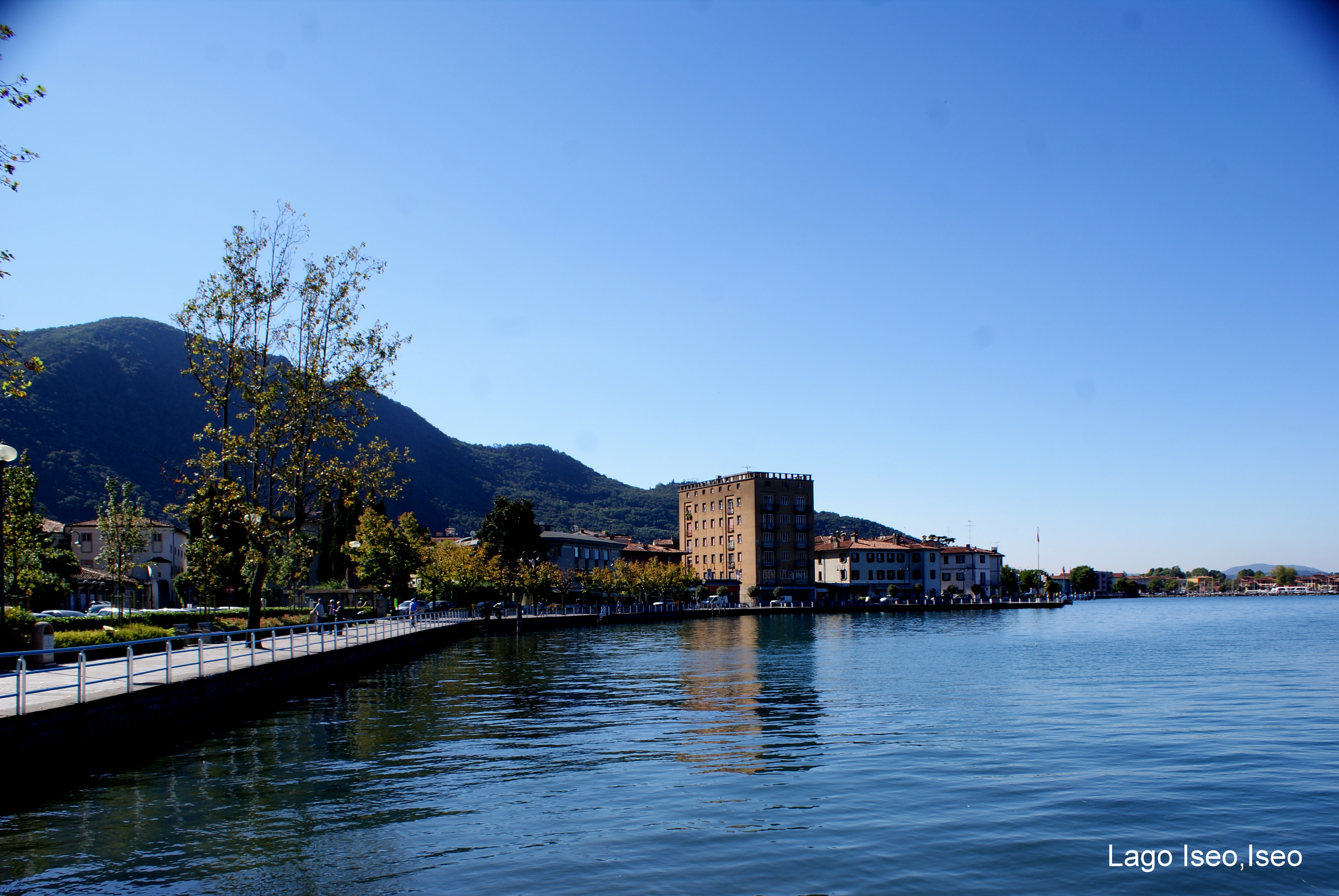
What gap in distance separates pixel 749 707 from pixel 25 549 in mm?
38827

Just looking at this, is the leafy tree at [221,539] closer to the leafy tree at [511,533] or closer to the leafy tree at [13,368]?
the leafy tree at [13,368]

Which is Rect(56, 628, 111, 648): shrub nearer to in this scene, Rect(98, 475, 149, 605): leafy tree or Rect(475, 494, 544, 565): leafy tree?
Rect(98, 475, 149, 605): leafy tree

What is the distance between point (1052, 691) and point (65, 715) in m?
28.2

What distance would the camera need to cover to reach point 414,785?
15398 mm

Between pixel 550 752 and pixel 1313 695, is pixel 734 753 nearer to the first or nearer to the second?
pixel 550 752

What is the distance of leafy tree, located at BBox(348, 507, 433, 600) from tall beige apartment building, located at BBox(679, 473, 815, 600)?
74678 millimetres

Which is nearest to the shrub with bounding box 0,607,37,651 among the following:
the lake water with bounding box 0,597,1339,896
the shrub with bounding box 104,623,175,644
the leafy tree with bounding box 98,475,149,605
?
the shrub with bounding box 104,623,175,644

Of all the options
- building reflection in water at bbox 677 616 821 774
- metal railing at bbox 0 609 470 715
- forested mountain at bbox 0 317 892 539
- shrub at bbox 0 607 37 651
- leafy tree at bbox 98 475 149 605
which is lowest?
building reflection in water at bbox 677 616 821 774

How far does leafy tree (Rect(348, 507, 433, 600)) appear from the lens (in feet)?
221

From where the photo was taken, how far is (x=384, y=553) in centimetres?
6731

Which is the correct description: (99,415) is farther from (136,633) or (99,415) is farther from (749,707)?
(749,707)

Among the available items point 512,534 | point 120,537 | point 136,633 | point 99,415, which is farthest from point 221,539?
point 99,415

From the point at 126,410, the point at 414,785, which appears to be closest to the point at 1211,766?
the point at 414,785

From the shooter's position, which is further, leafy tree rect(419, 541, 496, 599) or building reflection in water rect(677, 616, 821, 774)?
leafy tree rect(419, 541, 496, 599)
